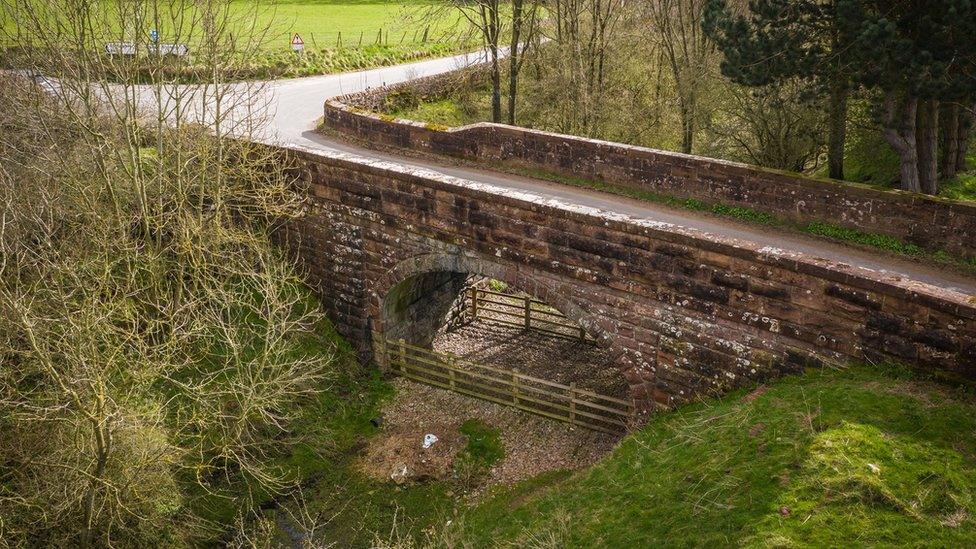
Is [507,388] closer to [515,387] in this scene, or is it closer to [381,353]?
[515,387]

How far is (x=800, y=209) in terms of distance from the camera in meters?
13.7

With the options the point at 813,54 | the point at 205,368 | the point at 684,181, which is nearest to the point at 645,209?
the point at 684,181

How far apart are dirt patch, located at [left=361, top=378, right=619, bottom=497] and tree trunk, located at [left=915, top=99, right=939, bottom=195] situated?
25.1 ft

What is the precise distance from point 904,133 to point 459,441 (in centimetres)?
987

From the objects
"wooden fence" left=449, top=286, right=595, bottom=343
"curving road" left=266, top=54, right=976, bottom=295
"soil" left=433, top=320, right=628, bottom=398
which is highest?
"curving road" left=266, top=54, right=976, bottom=295

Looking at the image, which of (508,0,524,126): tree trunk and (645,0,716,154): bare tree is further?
(508,0,524,126): tree trunk

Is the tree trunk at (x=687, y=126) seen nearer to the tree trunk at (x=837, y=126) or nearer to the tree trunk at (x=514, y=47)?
the tree trunk at (x=837, y=126)

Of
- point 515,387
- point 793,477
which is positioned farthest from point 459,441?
point 793,477

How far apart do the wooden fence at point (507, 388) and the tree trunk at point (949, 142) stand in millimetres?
8327

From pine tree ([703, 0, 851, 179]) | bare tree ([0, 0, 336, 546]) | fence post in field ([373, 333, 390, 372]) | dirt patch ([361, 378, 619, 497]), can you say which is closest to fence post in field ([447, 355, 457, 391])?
dirt patch ([361, 378, 619, 497])

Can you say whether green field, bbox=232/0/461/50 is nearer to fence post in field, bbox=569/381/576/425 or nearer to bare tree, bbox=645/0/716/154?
bare tree, bbox=645/0/716/154

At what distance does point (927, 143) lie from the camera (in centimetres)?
1420

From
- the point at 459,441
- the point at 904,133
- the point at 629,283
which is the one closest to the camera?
the point at 629,283

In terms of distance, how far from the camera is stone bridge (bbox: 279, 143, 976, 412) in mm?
9859
